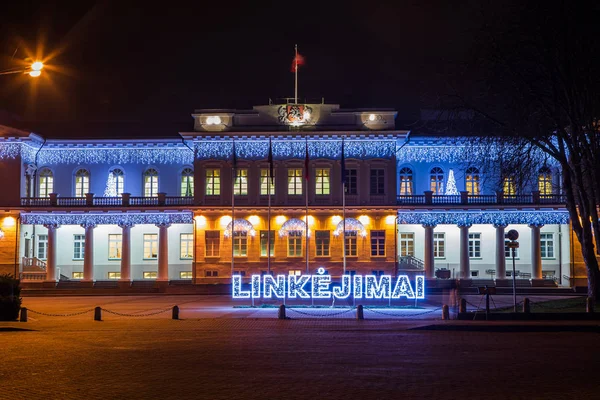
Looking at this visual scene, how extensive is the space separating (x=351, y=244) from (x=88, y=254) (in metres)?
18.4

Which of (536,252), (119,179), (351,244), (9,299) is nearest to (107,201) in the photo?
(119,179)

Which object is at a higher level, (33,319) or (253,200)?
(253,200)

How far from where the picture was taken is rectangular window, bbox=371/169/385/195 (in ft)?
165

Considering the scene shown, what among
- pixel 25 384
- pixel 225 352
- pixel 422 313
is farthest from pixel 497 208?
pixel 25 384

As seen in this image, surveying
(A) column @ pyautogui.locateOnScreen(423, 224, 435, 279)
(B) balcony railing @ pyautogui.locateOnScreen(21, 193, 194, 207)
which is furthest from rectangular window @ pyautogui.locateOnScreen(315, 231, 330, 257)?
(B) balcony railing @ pyautogui.locateOnScreen(21, 193, 194, 207)

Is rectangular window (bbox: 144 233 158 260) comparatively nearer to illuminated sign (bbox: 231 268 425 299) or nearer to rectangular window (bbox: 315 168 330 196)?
rectangular window (bbox: 315 168 330 196)

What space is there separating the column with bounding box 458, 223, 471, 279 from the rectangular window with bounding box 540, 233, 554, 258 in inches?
248

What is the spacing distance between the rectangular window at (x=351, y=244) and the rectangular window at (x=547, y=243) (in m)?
13.8

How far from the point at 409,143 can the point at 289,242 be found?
1128 cm

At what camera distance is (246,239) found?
5031 cm

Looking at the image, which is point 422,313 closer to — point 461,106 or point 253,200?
point 461,106

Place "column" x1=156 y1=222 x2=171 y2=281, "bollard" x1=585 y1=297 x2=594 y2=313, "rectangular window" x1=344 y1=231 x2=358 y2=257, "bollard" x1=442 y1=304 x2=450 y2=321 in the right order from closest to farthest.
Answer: "bollard" x1=442 y1=304 x2=450 y2=321, "bollard" x1=585 y1=297 x2=594 y2=313, "column" x1=156 y1=222 x2=171 y2=281, "rectangular window" x1=344 y1=231 x2=358 y2=257

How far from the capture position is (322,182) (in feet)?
165

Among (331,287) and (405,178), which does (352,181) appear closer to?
(405,178)
